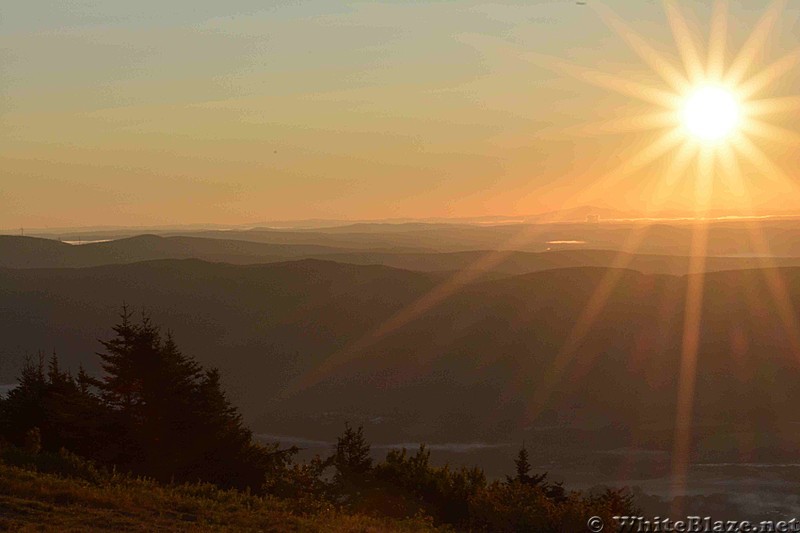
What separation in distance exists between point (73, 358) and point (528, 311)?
Answer: 83162 millimetres

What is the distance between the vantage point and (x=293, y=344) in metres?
173

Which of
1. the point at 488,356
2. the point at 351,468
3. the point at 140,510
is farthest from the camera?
the point at 488,356

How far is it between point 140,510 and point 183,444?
34.5 ft

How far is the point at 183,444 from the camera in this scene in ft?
86.2

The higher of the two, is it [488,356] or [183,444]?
[488,356]

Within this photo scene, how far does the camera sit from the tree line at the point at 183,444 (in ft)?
77.9

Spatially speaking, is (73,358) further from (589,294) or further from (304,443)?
(589,294)

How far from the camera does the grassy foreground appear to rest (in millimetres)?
14656

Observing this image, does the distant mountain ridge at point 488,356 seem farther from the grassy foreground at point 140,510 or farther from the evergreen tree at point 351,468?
the grassy foreground at point 140,510

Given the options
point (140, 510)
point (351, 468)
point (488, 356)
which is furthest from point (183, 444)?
point (488, 356)

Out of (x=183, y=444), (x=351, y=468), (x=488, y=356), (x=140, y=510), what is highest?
(x=488, y=356)

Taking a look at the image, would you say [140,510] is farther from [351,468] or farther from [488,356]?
[488,356]

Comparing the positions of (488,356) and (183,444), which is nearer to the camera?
(183,444)

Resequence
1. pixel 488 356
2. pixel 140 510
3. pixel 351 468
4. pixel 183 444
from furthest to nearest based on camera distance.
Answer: pixel 488 356 → pixel 351 468 → pixel 183 444 → pixel 140 510
